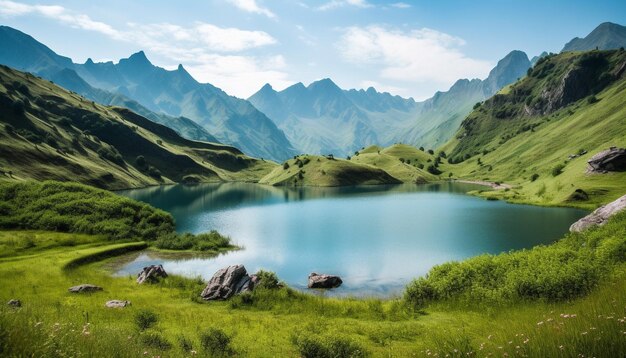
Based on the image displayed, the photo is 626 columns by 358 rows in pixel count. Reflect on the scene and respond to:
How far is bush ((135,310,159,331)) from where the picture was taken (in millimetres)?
32031

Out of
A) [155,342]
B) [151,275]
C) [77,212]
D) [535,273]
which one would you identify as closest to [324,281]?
[151,275]

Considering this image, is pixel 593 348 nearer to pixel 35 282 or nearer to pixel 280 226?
pixel 35 282

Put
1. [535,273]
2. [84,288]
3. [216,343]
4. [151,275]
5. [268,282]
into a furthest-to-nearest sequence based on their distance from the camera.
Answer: [151,275] < [84,288] < [268,282] < [535,273] < [216,343]

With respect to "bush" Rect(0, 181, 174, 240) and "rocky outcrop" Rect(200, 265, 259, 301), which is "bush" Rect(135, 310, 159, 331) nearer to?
"rocky outcrop" Rect(200, 265, 259, 301)

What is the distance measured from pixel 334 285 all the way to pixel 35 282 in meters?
37.0

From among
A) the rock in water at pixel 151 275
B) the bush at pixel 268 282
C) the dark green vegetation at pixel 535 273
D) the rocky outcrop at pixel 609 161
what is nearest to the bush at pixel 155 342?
the bush at pixel 268 282

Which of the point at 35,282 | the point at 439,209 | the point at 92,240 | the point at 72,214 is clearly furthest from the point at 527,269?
the point at 439,209

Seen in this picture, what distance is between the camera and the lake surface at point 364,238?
63156 millimetres

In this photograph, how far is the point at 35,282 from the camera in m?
49.3

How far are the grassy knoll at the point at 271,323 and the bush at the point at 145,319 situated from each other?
104 mm

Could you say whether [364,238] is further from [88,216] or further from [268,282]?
[88,216]

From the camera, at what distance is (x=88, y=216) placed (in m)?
86.1

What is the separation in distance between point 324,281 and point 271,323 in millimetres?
21167

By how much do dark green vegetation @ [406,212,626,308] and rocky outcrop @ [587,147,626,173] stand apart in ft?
313
